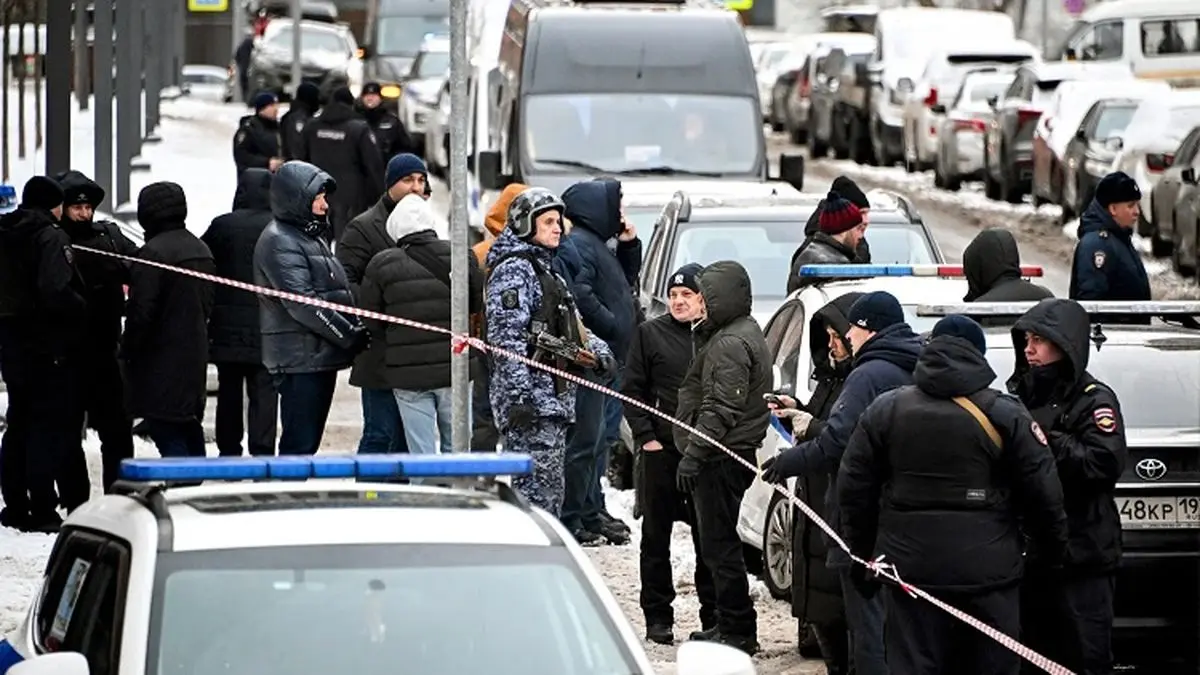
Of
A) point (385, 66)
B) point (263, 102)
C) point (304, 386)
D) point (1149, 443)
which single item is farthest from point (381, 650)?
point (385, 66)

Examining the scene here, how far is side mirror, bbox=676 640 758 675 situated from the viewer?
227 inches

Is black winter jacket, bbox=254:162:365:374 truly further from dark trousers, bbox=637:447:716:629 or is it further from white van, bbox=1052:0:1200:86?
white van, bbox=1052:0:1200:86

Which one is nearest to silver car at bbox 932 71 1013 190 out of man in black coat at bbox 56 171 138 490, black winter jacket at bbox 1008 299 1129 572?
man in black coat at bbox 56 171 138 490

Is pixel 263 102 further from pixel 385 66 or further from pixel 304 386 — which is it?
pixel 385 66

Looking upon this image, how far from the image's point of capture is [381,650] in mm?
5773

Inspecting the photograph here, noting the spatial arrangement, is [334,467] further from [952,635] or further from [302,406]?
[302,406]

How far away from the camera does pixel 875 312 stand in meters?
8.86

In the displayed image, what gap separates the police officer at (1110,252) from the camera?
13.4m

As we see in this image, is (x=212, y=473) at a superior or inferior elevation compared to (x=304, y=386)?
superior

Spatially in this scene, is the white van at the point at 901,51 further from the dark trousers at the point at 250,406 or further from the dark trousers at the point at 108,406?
the dark trousers at the point at 108,406

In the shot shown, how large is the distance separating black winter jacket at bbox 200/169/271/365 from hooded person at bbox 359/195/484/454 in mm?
1117

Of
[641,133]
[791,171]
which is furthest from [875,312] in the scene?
[641,133]

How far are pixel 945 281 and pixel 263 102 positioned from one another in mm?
11356

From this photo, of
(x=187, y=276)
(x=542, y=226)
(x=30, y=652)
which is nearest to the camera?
(x=30, y=652)
